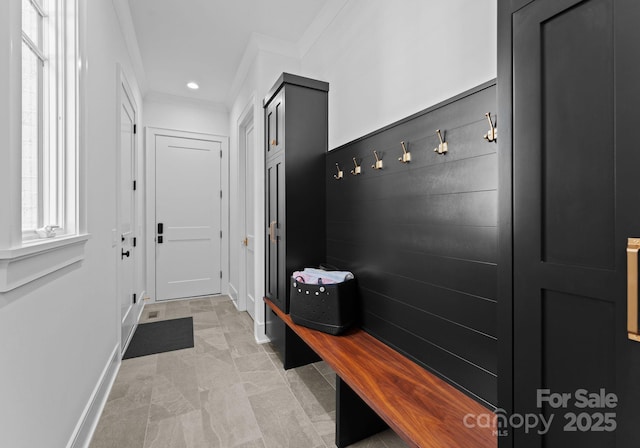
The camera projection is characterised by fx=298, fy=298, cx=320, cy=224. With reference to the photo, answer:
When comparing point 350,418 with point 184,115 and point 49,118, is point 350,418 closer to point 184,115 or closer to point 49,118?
point 49,118

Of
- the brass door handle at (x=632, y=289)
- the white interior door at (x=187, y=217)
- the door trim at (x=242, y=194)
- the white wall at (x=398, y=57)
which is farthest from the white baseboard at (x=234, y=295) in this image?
the brass door handle at (x=632, y=289)

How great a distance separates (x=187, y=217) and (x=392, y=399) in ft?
12.7

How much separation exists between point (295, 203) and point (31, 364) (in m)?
1.72

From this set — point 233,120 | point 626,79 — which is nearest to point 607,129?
point 626,79

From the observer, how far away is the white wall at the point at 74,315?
955 millimetres

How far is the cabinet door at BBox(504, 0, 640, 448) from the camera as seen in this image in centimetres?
58

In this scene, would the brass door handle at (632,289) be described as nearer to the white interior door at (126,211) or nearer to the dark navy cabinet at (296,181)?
the dark navy cabinet at (296,181)

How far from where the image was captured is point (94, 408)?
5.78ft

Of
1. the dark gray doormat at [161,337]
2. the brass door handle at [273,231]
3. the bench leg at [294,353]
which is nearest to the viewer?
the bench leg at [294,353]

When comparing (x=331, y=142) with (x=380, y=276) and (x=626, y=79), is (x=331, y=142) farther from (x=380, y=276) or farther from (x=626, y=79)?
(x=626, y=79)

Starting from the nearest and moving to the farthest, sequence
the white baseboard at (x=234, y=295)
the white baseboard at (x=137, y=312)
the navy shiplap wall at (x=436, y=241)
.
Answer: the navy shiplap wall at (x=436, y=241) < the white baseboard at (x=137, y=312) < the white baseboard at (x=234, y=295)

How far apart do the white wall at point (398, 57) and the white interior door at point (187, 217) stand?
2451 millimetres

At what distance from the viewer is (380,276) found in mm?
1817

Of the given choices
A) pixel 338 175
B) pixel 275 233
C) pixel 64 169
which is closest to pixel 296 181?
pixel 338 175
